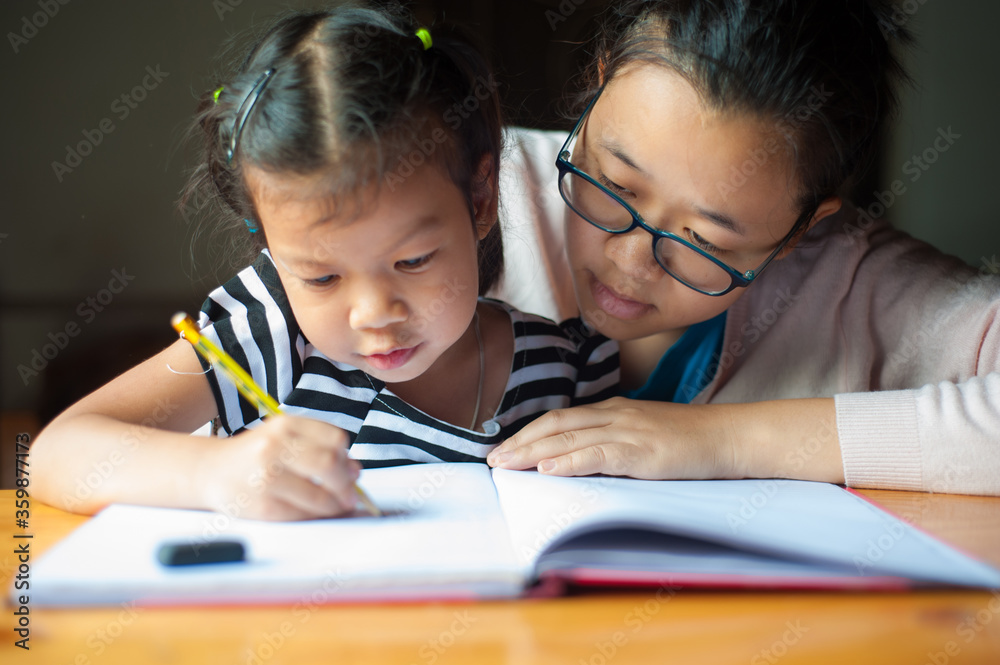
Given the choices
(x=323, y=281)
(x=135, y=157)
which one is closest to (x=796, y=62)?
(x=323, y=281)

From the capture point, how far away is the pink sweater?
101cm

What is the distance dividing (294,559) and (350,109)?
459 mm

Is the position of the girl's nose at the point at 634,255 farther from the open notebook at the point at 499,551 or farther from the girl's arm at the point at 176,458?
the girl's arm at the point at 176,458

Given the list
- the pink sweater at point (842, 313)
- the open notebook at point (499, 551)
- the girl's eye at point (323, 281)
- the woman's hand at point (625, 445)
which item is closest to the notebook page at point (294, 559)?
the open notebook at point (499, 551)

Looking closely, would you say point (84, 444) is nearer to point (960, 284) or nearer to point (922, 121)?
point (960, 284)

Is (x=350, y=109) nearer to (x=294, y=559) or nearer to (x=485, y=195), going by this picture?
(x=485, y=195)

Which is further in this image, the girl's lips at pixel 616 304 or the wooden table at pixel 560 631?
the girl's lips at pixel 616 304

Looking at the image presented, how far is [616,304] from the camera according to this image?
1047mm

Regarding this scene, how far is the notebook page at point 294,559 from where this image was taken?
0.49 meters

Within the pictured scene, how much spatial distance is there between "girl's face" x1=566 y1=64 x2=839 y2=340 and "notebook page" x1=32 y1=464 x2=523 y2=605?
423 millimetres

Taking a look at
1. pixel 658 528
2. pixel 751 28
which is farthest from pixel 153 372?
pixel 751 28

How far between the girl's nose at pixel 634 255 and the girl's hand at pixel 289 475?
1.54ft

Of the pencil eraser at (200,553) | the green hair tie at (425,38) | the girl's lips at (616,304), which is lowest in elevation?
the girl's lips at (616,304)

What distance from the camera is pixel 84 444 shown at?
745 millimetres
